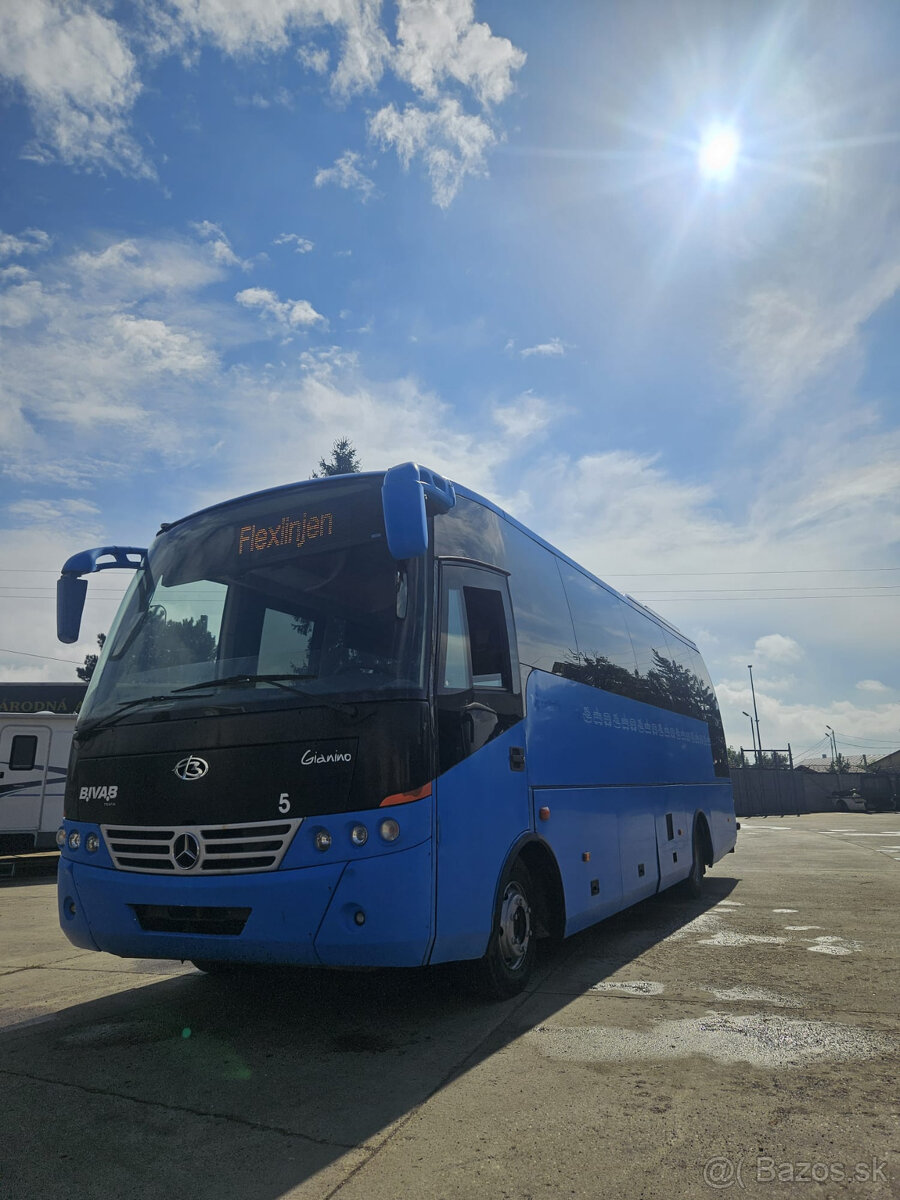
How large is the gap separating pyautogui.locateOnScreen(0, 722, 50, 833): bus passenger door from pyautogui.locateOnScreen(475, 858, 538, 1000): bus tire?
526 inches

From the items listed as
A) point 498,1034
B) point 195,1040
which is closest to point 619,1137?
point 498,1034

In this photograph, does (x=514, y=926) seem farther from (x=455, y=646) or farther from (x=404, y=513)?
(x=404, y=513)

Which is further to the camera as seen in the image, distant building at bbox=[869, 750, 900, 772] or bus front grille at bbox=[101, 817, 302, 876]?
distant building at bbox=[869, 750, 900, 772]

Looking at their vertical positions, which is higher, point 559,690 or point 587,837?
point 559,690

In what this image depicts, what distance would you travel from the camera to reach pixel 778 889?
1138 centimetres

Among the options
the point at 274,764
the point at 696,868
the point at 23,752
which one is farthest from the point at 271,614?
the point at 23,752

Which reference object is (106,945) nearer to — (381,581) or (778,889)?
(381,581)

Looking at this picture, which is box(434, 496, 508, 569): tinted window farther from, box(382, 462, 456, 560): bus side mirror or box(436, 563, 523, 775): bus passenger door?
box(382, 462, 456, 560): bus side mirror

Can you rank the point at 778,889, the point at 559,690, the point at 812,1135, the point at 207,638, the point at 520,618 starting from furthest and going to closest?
the point at 778,889
the point at 559,690
the point at 520,618
the point at 207,638
the point at 812,1135

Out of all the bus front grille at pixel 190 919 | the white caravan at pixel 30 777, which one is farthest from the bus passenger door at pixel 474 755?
the white caravan at pixel 30 777

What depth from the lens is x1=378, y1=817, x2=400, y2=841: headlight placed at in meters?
4.30

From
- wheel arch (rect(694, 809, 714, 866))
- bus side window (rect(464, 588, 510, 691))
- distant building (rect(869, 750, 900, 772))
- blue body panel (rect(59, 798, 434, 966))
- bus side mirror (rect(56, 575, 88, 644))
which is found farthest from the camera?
distant building (rect(869, 750, 900, 772))

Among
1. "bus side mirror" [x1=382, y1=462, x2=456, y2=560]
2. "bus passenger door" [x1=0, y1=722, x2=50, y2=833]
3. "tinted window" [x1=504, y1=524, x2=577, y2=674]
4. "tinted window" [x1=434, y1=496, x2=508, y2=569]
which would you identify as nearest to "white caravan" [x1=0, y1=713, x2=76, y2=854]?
"bus passenger door" [x1=0, y1=722, x2=50, y2=833]

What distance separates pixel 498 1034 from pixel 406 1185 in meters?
1.83
